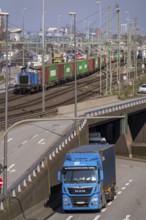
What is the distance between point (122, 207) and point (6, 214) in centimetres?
943

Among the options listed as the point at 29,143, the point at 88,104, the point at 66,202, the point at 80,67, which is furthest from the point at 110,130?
the point at 80,67

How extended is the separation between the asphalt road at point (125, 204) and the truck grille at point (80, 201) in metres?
0.64

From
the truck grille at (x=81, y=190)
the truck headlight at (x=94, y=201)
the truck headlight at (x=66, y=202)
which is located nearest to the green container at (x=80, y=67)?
the truck headlight at (x=66, y=202)

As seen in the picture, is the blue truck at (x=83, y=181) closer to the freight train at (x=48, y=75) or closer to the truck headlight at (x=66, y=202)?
the truck headlight at (x=66, y=202)

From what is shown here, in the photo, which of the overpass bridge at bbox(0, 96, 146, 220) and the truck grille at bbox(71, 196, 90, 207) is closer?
the overpass bridge at bbox(0, 96, 146, 220)

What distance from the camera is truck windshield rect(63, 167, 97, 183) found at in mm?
36656

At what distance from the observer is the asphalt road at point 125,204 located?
36.6m

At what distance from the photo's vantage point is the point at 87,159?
3725 cm

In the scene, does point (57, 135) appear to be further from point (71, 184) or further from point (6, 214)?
point (6, 214)

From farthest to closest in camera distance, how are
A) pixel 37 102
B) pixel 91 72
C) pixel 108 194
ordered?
pixel 91 72 → pixel 37 102 → pixel 108 194

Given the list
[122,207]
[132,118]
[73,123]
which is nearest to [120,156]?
[132,118]

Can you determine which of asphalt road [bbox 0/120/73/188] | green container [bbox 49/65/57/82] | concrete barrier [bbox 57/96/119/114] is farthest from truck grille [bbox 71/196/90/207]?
green container [bbox 49/65/57/82]

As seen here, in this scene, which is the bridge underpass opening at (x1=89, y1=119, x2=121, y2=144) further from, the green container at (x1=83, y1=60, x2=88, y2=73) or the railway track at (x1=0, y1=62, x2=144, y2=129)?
the green container at (x1=83, y1=60, x2=88, y2=73)

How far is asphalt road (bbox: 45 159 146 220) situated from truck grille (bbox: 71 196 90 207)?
64cm
